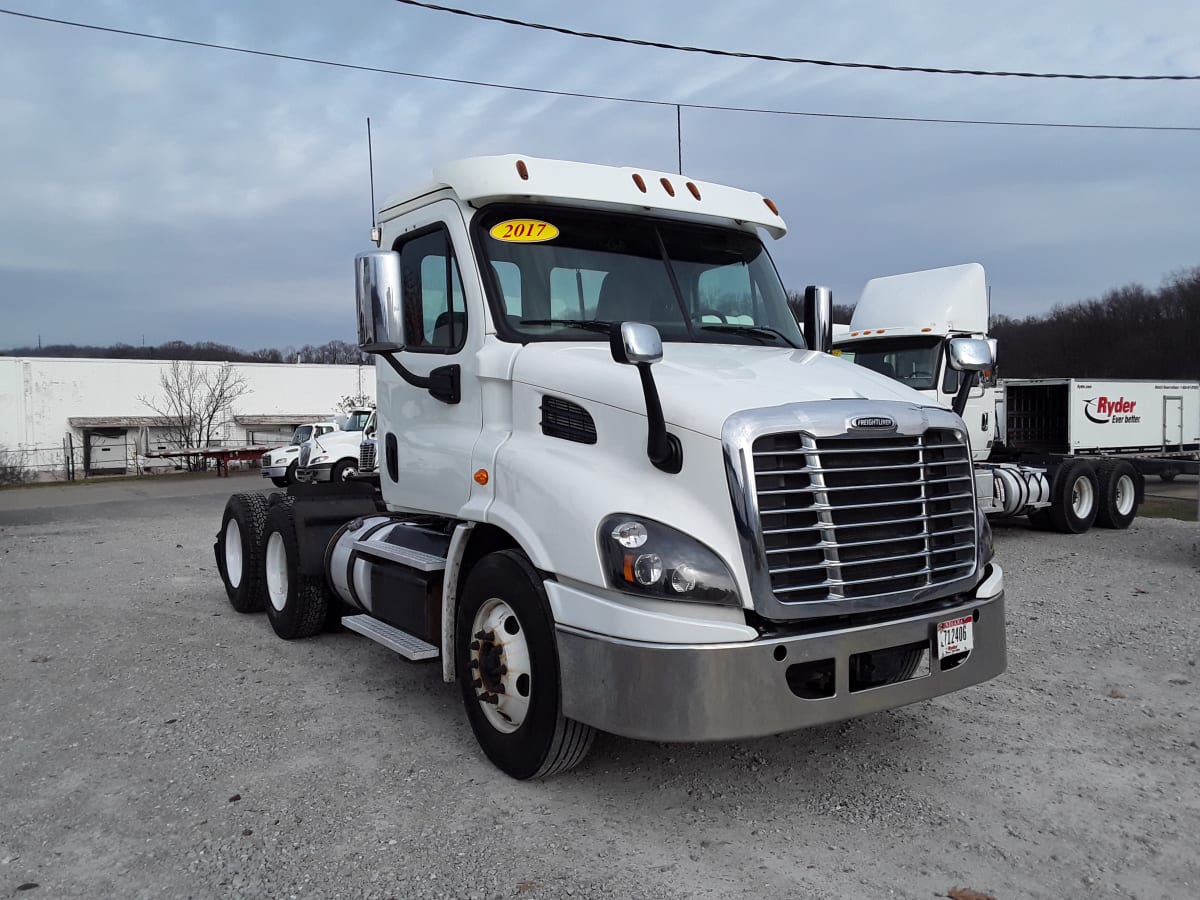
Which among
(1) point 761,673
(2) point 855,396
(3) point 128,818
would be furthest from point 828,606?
(3) point 128,818

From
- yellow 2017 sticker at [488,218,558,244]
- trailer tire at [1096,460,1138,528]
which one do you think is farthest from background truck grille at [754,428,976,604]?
trailer tire at [1096,460,1138,528]

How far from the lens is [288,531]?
6812mm

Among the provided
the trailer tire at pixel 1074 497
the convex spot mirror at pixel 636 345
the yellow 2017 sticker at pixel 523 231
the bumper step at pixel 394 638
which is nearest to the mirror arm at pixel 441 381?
the yellow 2017 sticker at pixel 523 231

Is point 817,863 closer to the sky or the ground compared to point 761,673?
closer to the ground

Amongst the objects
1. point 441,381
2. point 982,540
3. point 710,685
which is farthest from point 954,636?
point 441,381

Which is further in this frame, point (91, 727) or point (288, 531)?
point (288, 531)

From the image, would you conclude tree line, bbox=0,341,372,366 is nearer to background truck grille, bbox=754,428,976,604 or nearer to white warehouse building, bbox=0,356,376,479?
white warehouse building, bbox=0,356,376,479

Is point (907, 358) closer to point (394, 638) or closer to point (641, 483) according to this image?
point (394, 638)

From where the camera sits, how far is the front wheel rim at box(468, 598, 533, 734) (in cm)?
412

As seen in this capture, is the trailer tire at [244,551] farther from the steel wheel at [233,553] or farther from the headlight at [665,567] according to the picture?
the headlight at [665,567]

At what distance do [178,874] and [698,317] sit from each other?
3357mm

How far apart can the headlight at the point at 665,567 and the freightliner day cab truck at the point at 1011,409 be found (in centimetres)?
820

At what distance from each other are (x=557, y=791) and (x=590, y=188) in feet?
9.52

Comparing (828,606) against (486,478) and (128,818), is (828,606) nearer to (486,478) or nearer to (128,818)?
(486,478)
